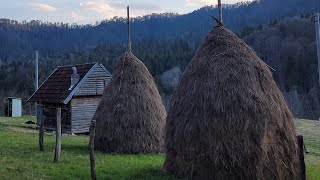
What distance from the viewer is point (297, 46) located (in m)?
80.1

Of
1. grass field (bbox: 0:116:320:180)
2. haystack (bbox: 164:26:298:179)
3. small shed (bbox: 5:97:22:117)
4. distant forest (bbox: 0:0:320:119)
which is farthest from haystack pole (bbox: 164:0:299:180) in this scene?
distant forest (bbox: 0:0:320:119)

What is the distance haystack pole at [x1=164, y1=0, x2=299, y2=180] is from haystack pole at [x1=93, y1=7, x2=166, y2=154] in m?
6.50

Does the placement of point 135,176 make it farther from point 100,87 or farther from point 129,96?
point 100,87

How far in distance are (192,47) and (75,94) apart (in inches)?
3490

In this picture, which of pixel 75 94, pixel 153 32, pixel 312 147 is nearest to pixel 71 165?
pixel 312 147

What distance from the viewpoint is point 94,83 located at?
1227 inches

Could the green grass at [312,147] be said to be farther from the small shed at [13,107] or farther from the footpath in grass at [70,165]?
the small shed at [13,107]

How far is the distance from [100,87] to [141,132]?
534 inches

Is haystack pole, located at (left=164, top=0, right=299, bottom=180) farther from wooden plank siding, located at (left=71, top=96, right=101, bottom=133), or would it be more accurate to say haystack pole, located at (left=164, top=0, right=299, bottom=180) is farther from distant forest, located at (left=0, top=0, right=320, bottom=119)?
distant forest, located at (left=0, top=0, right=320, bottom=119)

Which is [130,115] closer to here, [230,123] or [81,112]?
[230,123]

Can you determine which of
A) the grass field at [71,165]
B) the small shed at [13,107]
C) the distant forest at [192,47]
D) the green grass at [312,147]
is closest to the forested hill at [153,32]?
the distant forest at [192,47]

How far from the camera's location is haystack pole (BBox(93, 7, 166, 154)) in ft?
61.0

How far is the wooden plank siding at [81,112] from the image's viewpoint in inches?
1204

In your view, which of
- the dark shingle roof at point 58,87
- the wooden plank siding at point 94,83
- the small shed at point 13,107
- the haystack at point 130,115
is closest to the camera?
the haystack at point 130,115
